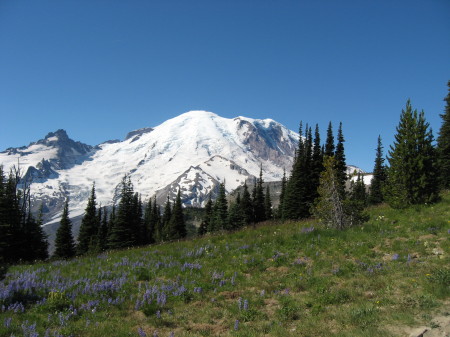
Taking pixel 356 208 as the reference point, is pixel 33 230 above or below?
below

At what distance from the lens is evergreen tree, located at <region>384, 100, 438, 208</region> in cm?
1772

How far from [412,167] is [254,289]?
45.4 feet

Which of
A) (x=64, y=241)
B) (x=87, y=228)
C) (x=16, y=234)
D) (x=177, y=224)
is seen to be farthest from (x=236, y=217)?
(x=16, y=234)

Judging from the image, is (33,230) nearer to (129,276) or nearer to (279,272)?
(129,276)

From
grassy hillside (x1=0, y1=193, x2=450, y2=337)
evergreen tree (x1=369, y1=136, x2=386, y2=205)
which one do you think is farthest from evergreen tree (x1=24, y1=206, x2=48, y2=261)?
evergreen tree (x1=369, y1=136, x2=386, y2=205)

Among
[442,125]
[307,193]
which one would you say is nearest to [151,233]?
[307,193]

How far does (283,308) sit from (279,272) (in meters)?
2.94

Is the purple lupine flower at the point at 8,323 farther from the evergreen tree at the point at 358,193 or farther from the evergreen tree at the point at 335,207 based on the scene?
the evergreen tree at the point at 358,193

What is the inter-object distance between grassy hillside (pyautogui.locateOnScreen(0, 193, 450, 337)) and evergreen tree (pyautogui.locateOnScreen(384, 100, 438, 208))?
14.1 ft

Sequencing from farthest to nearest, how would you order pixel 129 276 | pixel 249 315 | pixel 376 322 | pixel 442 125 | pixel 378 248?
pixel 442 125, pixel 378 248, pixel 129 276, pixel 249 315, pixel 376 322

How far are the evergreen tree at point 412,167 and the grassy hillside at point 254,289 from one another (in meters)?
4.31

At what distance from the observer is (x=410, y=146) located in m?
18.4

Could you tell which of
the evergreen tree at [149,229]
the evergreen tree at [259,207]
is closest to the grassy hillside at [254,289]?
the evergreen tree at [259,207]

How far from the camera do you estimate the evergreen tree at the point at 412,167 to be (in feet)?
58.1
